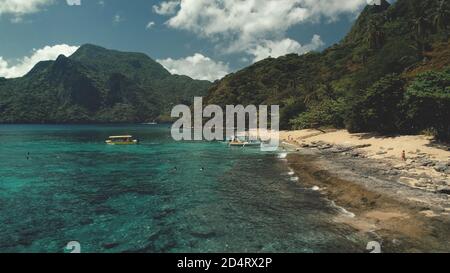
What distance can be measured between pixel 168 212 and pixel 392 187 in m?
18.6

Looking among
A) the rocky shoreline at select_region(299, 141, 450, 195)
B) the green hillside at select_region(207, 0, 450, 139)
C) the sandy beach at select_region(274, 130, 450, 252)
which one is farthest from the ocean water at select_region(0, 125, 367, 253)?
the green hillside at select_region(207, 0, 450, 139)

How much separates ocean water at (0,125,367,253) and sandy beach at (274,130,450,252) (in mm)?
1769

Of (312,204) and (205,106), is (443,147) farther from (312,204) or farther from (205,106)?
(205,106)

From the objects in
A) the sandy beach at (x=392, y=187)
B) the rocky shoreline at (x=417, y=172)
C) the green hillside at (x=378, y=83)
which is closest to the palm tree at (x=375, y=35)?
the green hillside at (x=378, y=83)

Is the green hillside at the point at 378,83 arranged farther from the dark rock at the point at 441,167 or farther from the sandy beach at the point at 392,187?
the dark rock at the point at 441,167

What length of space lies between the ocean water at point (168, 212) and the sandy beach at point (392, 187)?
177cm

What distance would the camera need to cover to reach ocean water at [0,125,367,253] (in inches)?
669

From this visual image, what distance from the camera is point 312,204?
23.5m

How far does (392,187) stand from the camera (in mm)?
25391

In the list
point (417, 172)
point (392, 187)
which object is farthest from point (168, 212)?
point (417, 172)

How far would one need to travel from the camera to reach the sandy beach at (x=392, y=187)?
1734 centimetres

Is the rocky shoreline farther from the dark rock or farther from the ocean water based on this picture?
the ocean water

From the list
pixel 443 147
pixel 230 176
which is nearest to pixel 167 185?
pixel 230 176

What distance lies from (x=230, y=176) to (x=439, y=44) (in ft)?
304
